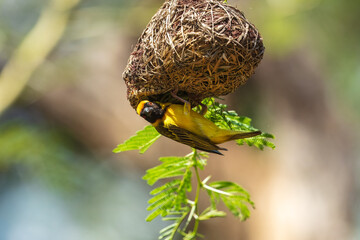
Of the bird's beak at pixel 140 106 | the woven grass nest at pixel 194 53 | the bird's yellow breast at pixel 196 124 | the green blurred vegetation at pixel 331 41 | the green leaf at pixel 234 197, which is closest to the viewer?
the woven grass nest at pixel 194 53

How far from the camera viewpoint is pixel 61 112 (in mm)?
8719

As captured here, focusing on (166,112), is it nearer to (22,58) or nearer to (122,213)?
(22,58)

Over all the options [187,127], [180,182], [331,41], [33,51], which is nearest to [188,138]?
[187,127]

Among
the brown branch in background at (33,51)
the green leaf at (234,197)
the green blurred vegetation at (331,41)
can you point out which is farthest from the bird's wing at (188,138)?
the brown branch in background at (33,51)

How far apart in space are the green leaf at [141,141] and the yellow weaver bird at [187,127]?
0.34ft

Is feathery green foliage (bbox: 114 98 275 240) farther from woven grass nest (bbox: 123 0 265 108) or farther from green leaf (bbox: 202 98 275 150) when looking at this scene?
woven grass nest (bbox: 123 0 265 108)

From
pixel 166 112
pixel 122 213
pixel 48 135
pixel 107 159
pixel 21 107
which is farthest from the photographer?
pixel 122 213

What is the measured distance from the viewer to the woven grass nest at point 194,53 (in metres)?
2.51

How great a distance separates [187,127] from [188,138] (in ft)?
0.19

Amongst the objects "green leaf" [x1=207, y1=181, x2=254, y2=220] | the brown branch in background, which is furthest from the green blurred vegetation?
"green leaf" [x1=207, y1=181, x2=254, y2=220]

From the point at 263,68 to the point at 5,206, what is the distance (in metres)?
5.95

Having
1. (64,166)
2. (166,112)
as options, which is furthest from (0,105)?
(166,112)

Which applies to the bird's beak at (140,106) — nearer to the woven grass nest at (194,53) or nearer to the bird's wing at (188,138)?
the woven grass nest at (194,53)

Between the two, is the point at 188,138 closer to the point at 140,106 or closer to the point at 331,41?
the point at 140,106
